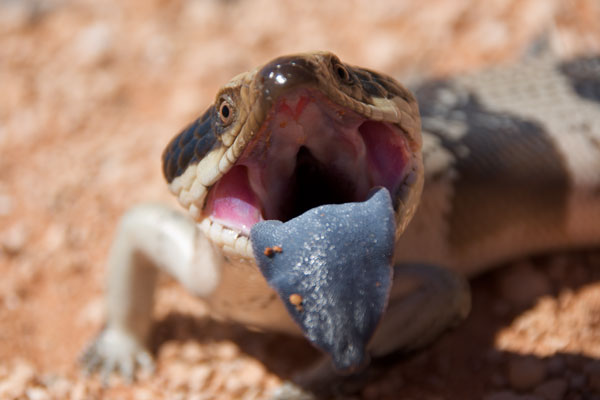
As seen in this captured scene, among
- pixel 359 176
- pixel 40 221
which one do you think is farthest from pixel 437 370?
pixel 40 221

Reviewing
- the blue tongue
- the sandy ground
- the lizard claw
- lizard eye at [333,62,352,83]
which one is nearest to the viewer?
the blue tongue

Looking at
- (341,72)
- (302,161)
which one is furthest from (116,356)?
(341,72)

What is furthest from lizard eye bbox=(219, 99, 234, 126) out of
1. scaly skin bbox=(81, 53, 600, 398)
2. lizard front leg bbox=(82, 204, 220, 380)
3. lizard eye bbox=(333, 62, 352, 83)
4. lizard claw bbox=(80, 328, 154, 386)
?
lizard claw bbox=(80, 328, 154, 386)

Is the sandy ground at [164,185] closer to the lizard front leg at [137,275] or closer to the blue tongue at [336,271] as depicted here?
the lizard front leg at [137,275]

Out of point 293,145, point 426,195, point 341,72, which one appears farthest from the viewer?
point 426,195

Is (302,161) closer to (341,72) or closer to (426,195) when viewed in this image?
(341,72)

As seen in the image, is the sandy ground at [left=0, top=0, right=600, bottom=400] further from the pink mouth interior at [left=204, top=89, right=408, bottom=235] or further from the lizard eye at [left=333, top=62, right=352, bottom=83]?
the lizard eye at [left=333, top=62, right=352, bottom=83]
